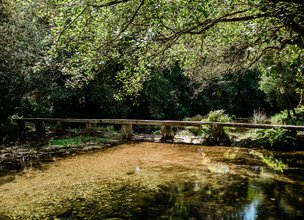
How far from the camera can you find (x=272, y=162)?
9094 mm

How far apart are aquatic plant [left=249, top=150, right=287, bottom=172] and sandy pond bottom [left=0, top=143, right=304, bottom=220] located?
239 millimetres

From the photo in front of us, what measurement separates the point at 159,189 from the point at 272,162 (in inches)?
174

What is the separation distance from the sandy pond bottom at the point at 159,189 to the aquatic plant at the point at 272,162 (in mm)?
239

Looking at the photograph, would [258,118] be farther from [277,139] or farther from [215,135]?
[277,139]

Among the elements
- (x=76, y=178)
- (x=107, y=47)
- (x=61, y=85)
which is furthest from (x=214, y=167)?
(x=61, y=85)

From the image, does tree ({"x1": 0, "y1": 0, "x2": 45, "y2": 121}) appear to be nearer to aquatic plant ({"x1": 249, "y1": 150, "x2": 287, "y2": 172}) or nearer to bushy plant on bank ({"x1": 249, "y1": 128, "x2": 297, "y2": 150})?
aquatic plant ({"x1": 249, "y1": 150, "x2": 287, "y2": 172})

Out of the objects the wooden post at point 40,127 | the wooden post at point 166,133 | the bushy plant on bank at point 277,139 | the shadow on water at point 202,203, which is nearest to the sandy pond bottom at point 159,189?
the shadow on water at point 202,203

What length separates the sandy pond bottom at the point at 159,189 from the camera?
528 centimetres

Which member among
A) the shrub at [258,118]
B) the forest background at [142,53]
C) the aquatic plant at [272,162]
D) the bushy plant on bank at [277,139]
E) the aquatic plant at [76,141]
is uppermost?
the forest background at [142,53]

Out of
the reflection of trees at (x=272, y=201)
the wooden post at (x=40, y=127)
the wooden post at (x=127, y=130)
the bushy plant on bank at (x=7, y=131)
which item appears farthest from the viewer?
the wooden post at (x=40, y=127)

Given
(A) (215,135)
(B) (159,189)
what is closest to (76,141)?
(A) (215,135)

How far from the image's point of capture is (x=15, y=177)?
821 centimetres

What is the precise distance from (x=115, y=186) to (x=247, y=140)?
706 cm

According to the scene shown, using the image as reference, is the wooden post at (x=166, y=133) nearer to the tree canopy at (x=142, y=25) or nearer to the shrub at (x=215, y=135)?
the shrub at (x=215, y=135)
